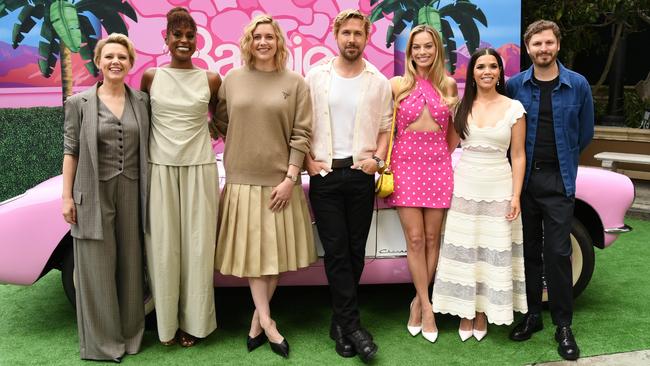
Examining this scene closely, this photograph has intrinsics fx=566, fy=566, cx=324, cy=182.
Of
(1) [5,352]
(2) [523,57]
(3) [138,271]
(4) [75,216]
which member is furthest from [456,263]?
(2) [523,57]

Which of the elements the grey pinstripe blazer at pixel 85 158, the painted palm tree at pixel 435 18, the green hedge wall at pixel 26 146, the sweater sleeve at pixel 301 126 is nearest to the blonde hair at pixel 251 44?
the sweater sleeve at pixel 301 126

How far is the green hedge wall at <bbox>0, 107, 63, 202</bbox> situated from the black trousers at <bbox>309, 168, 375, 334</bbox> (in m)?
5.05

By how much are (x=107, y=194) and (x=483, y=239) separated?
2.04 metres

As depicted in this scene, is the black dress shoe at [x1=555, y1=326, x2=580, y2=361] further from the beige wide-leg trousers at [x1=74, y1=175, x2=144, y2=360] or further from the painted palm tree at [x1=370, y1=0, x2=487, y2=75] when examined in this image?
the painted palm tree at [x1=370, y1=0, x2=487, y2=75]

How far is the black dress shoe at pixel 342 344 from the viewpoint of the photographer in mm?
3088

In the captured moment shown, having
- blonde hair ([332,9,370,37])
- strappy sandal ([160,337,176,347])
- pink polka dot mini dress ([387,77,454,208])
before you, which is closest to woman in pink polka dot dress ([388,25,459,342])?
pink polka dot mini dress ([387,77,454,208])

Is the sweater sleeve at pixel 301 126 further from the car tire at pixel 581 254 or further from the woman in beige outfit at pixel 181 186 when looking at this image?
the car tire at pixel 581 254

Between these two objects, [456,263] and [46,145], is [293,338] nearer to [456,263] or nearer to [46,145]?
[456,263]

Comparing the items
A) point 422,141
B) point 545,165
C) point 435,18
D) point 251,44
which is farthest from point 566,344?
point 435,18

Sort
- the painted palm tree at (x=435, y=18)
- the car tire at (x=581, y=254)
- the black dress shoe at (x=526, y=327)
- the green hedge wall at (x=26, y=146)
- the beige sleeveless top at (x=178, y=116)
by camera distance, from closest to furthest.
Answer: the beige sleeveless top at (x=178, y=116) < the black dress shoe at (x=526, y=327) < the car tire at (x=581, y=254) < the green hedge wall at (x=26, y=146) < the painted palm tree at (x=435, y=18)

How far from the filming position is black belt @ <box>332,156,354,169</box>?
3.01 metres

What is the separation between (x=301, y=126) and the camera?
299cm

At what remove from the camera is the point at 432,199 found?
10.3 ft

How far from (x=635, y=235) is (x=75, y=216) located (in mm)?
5147
